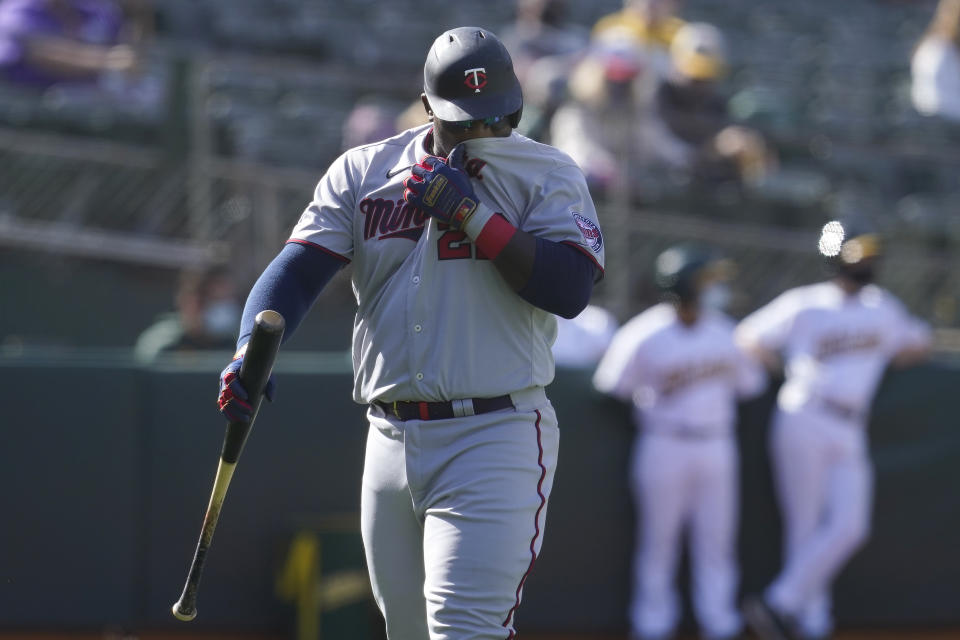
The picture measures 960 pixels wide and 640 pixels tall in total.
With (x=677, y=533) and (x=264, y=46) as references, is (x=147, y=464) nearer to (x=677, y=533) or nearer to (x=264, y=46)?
(x=677, y=533)

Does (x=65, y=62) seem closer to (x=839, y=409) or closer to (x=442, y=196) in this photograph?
(x=839, y=409)

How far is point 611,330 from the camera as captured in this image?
7.82 metres

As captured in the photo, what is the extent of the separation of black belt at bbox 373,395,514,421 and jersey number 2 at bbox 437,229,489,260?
14.0 inches

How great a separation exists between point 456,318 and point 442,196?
321 millimetres

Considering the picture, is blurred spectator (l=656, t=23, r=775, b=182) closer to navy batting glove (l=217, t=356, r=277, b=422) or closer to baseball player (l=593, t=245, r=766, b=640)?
baseball player (l=593, t=245, r=766, b=640)

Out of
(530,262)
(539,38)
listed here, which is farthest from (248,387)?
(539,38)

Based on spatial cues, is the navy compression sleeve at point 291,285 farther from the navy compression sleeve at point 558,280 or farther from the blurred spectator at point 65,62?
the blurred spectator at point 65,62

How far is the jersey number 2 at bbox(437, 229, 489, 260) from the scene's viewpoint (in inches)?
133

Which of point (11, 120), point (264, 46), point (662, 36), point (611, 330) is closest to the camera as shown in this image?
point (611, 330)

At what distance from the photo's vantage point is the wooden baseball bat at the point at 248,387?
3.18 meters

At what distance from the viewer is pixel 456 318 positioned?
3369 millimetres

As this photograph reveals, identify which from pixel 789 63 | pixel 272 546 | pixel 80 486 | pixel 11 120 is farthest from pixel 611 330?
pixel 789 63

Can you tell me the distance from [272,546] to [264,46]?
5786mm

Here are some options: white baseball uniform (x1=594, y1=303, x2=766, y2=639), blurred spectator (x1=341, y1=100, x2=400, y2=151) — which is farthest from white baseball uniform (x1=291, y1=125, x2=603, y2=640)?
blurred spectator (x1=341, y1=100, x2=400, y2=151)
